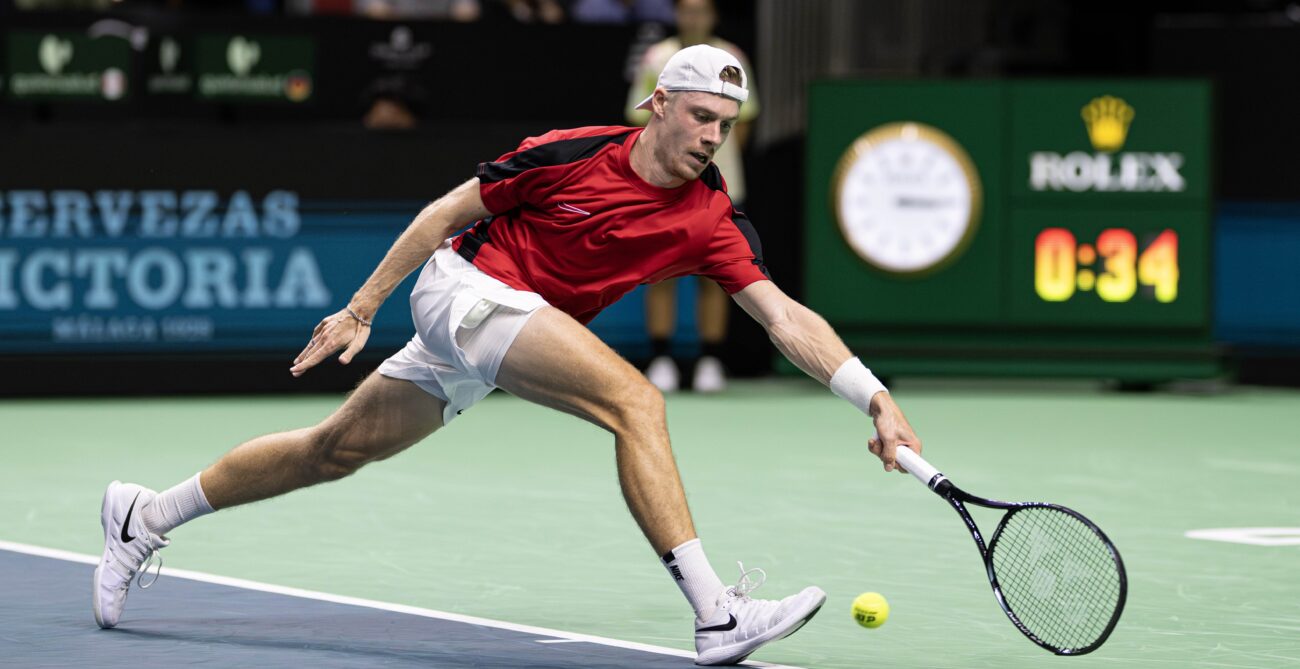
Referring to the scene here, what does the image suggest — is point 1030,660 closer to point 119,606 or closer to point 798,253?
point 119,606

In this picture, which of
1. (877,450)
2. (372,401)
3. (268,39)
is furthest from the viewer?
(268,39)

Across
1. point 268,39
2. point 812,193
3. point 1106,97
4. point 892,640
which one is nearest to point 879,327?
point 812,193

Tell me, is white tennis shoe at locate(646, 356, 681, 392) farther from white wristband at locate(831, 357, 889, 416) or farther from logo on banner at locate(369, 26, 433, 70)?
white wristband at locate(831, 357, 889, 416)

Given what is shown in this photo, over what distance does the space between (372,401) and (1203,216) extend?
26.8 ft

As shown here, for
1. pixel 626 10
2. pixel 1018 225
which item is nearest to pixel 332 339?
pixel 1018 225

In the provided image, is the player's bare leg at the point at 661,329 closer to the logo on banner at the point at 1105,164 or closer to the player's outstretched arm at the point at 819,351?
the logo on banner at the point at 1105,164

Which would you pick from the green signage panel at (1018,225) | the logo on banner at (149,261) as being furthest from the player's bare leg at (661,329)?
the logo on banner at (149,261)

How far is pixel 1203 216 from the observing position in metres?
12.6

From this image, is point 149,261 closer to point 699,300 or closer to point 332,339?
point 699,300

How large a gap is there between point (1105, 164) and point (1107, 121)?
253mm

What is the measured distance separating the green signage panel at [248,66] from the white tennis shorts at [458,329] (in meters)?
7.31

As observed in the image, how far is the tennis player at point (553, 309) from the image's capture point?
5.15 m

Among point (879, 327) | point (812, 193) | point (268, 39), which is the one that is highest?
point (268, 39)

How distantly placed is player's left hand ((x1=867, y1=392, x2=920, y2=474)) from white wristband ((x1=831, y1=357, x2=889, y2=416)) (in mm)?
65
